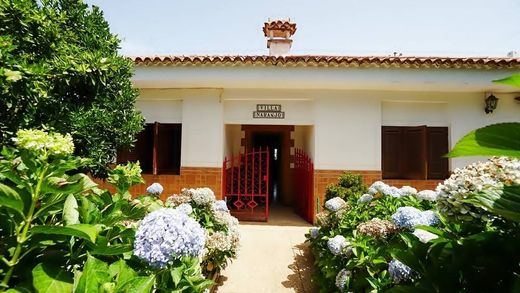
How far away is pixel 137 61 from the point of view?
21.9 ft

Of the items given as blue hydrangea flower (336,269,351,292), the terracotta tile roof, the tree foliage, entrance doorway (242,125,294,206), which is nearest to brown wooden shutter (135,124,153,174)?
the terracotta tile roof

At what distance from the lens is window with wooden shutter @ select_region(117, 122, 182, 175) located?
7723 millimetres

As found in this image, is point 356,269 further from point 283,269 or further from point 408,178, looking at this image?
point 408,178

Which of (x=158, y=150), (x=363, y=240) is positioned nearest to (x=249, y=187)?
(x=158, y=150)

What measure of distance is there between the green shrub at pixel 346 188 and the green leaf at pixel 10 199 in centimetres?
563

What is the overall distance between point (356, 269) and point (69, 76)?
347 centimetres

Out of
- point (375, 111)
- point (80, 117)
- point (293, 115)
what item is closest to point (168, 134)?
point (293, 115)

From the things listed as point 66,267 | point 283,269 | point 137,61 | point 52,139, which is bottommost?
point 283,269

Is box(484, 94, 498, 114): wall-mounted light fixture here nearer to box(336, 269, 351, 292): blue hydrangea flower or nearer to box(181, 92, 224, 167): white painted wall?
box(181, 92, 224, 167): white painted wall

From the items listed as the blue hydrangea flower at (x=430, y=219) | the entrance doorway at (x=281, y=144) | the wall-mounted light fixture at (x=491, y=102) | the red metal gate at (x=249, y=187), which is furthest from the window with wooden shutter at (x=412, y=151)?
the blue hydrangea flower at (x=430, y=219)

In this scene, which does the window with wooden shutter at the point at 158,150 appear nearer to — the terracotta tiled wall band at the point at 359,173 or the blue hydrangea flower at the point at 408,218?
the terracotta tiled wall band at the point at 359,173

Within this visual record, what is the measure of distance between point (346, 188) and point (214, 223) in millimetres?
3457

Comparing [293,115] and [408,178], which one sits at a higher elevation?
[293,115]

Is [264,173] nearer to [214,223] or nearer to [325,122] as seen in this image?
[325,122]
